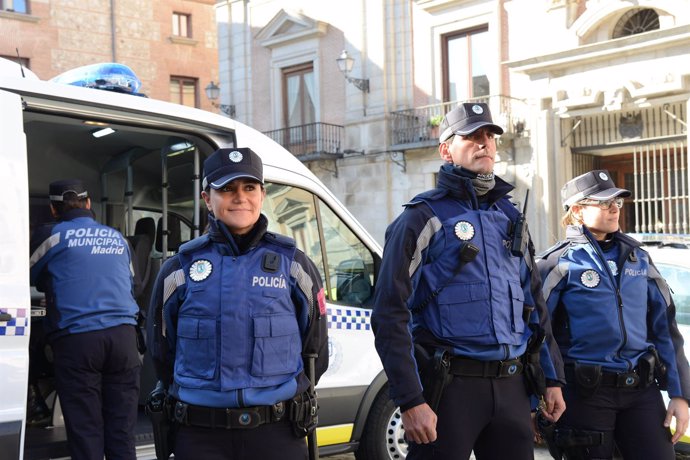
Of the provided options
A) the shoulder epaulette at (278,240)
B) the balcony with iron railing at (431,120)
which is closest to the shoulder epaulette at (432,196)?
the shoulder epaulette at (278,240)

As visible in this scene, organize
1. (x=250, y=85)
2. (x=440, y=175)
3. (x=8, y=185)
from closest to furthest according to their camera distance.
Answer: (x=440, y=175) → (x=8, y=185) → (x=250, y=85)

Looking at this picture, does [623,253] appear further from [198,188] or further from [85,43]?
[85,43]

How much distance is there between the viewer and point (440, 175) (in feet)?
10.7

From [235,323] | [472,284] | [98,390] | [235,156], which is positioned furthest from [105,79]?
[472,284]

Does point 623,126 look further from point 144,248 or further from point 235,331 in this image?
point 235,331

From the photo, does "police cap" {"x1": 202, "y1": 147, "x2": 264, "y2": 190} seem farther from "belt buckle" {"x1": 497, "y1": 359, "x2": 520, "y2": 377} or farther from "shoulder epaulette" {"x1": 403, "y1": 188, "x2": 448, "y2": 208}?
"belt buckle" {"x1": 497, "y1": 359, "x2": 520, "y2": 377}

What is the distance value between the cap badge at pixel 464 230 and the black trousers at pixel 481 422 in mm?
530

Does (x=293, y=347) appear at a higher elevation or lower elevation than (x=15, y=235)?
lower

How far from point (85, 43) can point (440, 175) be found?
26150 millimetres

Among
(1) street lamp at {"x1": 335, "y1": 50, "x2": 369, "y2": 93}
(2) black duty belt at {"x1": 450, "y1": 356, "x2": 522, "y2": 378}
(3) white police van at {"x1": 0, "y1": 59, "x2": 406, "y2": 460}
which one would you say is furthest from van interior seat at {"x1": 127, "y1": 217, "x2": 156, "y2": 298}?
(1) street lamp at {"x1": 335, "y1": 50, "x2": 369, "y2": 93}

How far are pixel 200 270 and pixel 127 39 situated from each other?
26.8 m

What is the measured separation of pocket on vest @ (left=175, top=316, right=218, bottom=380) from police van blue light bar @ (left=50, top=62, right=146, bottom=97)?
234 centimetres

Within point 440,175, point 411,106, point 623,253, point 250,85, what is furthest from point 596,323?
point 250,85

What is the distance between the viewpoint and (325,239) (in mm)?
5238
